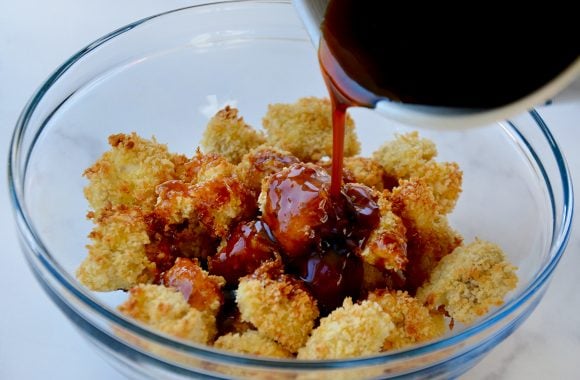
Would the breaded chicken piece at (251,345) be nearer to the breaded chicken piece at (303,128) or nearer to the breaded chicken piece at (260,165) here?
the breaded chicken piece at (260,165)

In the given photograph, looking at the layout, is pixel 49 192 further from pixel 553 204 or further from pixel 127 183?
pixel 553 204

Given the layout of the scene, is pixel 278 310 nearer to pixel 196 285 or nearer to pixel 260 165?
pixel 196 285

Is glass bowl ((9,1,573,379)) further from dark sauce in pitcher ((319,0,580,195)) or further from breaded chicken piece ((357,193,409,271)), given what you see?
dark sauce in pitcher ((319,0,580,195))

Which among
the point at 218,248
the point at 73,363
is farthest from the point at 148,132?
the point at 73,363

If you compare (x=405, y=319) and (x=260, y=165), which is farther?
(x=260, y=165)

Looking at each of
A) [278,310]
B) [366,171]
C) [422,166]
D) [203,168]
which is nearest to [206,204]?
[203,168]

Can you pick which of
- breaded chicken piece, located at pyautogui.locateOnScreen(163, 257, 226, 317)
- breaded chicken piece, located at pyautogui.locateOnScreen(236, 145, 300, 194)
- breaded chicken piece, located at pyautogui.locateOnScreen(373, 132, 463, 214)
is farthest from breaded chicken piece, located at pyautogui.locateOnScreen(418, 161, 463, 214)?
breaded chicken piece, located at pyautogui.locateOnScreen(163, 257, 226, 317)
